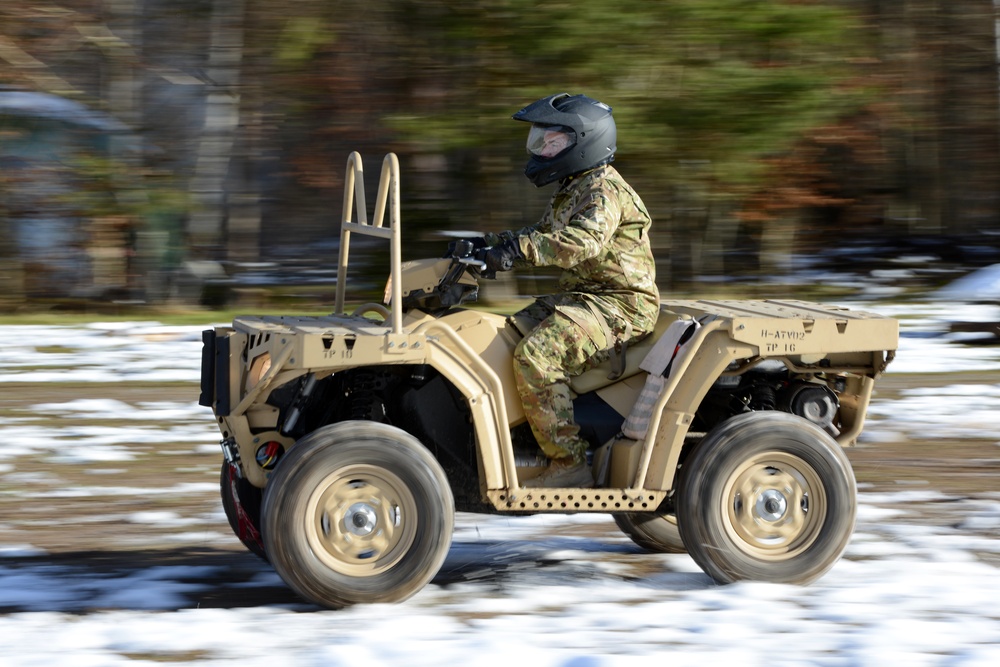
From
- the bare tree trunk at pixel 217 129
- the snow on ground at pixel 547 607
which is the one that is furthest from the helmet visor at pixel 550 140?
the bare tree trunk at pixel 217 129

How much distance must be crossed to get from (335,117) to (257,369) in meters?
13.5

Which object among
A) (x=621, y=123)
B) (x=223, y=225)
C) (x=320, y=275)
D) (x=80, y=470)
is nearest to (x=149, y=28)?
(x=223, y=225)

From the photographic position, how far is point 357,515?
5734 millimetres

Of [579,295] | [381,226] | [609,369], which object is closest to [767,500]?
[609,369]

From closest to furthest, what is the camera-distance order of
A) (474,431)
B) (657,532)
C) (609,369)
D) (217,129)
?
(474,431) → (609,369) → (657,532) → (217,129)

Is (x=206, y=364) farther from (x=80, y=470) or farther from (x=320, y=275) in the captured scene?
(x=320, y=275)

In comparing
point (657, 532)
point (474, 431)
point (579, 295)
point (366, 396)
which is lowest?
point (657, 532)

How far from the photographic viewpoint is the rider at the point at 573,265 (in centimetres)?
606

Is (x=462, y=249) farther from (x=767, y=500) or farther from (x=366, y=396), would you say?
(x=767, y=500)

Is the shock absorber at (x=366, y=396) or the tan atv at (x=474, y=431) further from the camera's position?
the shock absorber at (x=366, y=396)

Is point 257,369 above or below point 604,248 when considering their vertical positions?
below

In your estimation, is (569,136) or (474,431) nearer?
(474,431)

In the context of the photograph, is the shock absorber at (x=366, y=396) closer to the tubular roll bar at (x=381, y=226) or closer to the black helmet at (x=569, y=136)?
the tubular roll bar at (x=381, y=226)

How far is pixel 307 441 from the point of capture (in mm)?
5668
